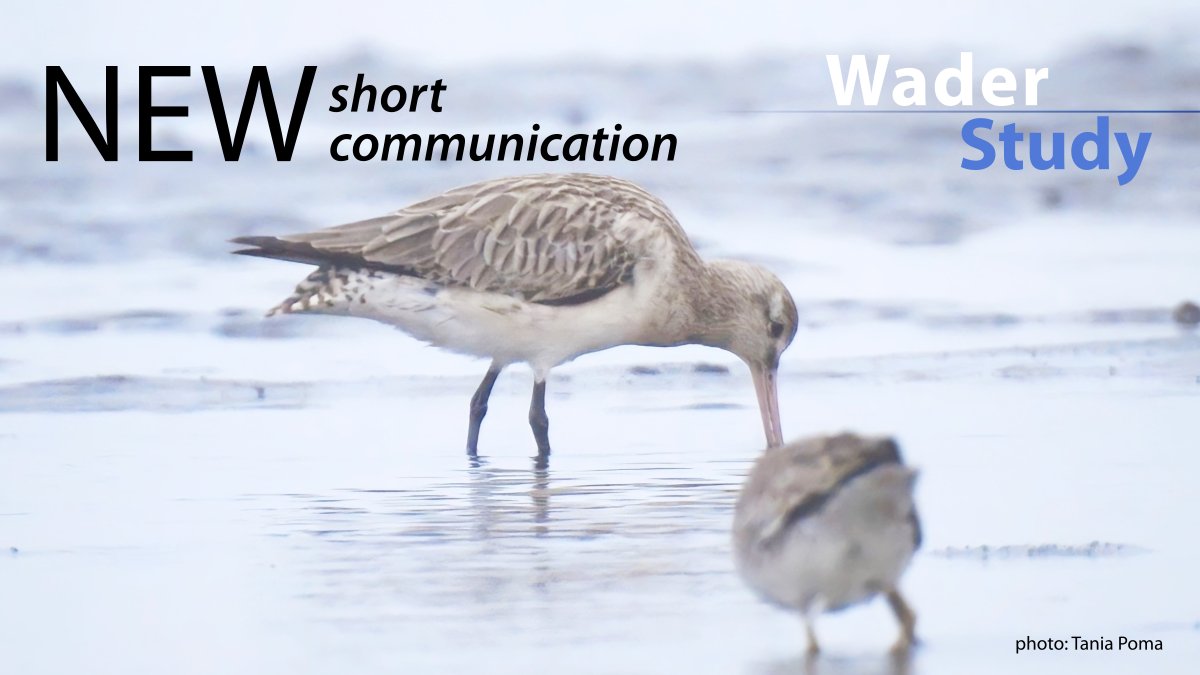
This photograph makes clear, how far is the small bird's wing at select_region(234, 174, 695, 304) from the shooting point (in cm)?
639

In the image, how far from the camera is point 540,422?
6344mm

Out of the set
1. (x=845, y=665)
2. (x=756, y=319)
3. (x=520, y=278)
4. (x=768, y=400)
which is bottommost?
(x=845, y=665)

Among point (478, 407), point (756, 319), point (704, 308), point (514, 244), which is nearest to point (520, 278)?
point (514, 244)

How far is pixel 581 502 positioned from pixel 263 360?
2.86 metres

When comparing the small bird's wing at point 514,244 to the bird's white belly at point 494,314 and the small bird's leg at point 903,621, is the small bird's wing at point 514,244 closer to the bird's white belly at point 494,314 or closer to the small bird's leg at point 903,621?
the bird's white belly at point 494,314

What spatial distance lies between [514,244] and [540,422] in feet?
2.09

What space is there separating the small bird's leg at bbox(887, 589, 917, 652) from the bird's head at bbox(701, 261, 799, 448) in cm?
295

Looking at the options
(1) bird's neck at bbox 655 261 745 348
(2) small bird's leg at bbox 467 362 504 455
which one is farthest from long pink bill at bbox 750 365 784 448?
(2) small bird's leg at bbox 467 362 504 455

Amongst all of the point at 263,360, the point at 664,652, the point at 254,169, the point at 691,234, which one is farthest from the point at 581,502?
the point at 254,169

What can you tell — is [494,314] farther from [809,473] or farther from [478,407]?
[809,473]

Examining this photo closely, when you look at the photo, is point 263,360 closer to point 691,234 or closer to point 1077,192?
point 691,234

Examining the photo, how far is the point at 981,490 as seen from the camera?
534 centimetres

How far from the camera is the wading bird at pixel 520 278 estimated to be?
21.0ft

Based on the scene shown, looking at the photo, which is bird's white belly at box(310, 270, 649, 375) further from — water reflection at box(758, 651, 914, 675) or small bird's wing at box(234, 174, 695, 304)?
water reflection at box(758, 651, 914, 675)
